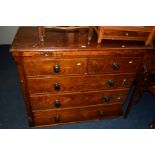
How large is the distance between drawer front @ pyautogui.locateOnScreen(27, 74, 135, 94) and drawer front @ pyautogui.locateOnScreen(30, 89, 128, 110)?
70 mm

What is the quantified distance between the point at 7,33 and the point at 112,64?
2722mm

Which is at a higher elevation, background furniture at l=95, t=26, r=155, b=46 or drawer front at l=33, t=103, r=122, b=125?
background furniture at l=95, t=26, r=155, b=46

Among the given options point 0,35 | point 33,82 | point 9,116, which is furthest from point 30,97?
point 0,35

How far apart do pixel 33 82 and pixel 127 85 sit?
1021 millimetres

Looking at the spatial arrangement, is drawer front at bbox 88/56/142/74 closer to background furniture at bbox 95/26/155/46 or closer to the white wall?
background furniture at bbox 95/26/155/46

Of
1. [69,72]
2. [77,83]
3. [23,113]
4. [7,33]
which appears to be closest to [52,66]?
[69,72]

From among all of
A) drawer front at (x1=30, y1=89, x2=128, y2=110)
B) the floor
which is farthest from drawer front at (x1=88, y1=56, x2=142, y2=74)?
the floor

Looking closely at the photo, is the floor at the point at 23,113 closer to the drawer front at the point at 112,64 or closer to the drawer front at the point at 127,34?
the drawer front at the point at 112,64

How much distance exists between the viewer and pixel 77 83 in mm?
1625

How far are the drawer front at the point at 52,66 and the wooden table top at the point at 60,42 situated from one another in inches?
4.7

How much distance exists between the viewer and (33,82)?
1.51 metres

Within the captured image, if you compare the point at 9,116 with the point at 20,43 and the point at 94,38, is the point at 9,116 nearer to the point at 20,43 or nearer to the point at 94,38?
the point at 20,43

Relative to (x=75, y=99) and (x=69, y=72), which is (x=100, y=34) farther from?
(x=75, y=99)

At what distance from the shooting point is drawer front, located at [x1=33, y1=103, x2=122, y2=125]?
1.86m
